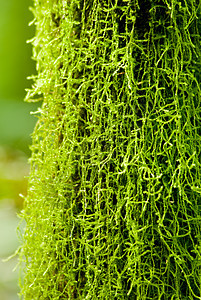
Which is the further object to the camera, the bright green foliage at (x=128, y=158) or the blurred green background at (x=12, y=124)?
the blurred green background at (x=12, y=124)

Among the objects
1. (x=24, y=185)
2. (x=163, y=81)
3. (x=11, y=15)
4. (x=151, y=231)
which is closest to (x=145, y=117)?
(x=163, y=81)

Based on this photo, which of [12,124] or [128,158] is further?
[12,124]

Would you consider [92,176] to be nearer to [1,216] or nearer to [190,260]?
[190,260]

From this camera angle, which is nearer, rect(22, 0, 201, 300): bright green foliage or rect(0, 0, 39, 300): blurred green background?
rect(22, 0, 201, 300): bright green foliage

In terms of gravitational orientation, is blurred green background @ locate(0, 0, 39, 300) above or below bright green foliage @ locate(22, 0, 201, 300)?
above
